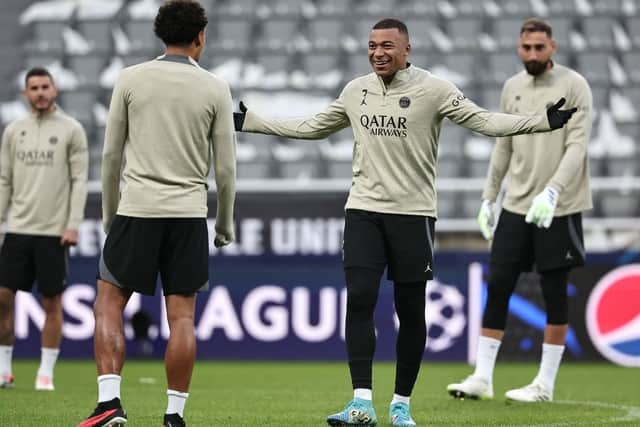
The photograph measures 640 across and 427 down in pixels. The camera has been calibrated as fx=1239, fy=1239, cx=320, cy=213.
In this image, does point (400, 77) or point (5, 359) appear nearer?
point (400, 77)

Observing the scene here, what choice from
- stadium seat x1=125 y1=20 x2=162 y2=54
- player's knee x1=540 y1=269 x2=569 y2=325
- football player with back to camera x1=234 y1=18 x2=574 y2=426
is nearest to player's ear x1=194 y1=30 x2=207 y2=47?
football player with back to camera x1=234 y1=18 x2=574 y2=426

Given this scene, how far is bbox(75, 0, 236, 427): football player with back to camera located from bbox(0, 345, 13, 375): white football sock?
A: 12.0 ft

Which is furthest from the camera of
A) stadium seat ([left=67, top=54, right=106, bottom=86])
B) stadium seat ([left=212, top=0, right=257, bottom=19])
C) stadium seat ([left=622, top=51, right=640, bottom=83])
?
stadium seat ([left=212, top=0, right=257, bottom=19])

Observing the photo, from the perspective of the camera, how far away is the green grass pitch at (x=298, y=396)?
6.39m

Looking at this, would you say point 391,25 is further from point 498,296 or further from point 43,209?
point 43,209

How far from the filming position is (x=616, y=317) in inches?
476

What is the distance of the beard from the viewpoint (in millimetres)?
7797

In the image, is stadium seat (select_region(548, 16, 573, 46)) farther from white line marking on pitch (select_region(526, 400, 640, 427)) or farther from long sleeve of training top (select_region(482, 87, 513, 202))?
white line marking on pitch (select_region(526, 400, 640, 427))

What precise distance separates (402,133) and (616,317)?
21.9 feet

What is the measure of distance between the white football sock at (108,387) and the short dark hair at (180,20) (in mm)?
1465

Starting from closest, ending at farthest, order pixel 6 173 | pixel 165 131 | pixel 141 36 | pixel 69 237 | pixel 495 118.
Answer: pixel 165 131
pixel 495 118
pixel 69 237
pixel 6 173
pixel 141 36

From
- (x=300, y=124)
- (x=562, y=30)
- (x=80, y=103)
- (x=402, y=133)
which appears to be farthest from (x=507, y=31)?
(x=402, y=133)

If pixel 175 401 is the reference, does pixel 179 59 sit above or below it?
above

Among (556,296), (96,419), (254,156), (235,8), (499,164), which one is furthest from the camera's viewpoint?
(235,8)
